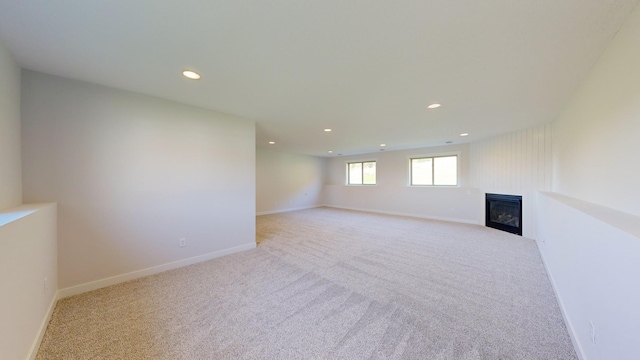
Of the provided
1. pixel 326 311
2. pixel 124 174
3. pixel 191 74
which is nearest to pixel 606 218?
pixel 326 311

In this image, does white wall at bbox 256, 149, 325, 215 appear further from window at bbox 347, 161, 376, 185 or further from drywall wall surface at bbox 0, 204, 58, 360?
drywall wall surface at bbox 0, 204, 58, 360

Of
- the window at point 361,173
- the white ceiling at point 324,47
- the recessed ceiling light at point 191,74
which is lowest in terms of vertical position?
the window at point 361,173

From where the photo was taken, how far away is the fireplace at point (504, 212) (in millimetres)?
4570

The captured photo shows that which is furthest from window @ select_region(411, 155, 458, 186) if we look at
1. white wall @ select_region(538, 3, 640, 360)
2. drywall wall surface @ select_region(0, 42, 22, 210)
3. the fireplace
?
drywall wall surface @ select_region(0, 42, 22, 210)

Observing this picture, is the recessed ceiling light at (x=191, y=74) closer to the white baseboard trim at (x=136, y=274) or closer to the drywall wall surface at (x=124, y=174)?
the drywall wall surface at (x=124, y=174)

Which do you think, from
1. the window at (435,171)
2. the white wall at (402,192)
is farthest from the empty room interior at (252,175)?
the window at (435,171)

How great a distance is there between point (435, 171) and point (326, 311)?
6115 mm

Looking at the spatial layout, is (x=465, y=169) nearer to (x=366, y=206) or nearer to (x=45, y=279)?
(x=366, y=206)

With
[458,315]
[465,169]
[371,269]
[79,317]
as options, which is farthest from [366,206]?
[79,317]

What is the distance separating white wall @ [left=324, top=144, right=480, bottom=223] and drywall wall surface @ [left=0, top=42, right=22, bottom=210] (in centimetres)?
761

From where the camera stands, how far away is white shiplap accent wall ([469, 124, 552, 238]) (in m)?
4.05

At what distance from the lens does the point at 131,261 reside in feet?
8.52

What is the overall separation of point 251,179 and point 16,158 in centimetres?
239

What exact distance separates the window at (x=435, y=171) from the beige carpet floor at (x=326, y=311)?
3290 millimetres
